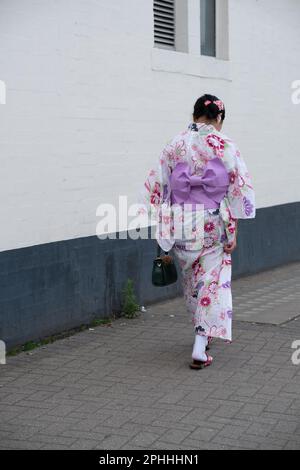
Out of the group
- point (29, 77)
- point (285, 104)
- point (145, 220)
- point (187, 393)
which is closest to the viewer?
point (187, 393)

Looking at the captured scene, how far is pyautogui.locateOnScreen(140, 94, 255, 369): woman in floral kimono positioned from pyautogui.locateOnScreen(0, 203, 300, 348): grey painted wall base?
1169mm

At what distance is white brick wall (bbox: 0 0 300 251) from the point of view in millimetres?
6465

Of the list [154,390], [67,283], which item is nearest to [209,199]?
[154,390]

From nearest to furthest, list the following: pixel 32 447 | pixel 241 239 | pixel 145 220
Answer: pixel 32 447 < pixel 145 220 < pixel 241 239

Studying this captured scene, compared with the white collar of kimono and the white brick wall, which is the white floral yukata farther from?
the white brick wall

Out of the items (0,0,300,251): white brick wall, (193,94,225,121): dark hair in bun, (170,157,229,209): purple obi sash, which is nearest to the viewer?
(170,157,229,209): purple obi sash

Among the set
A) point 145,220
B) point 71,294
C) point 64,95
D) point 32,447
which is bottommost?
point 32,447

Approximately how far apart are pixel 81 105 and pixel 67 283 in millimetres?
1513

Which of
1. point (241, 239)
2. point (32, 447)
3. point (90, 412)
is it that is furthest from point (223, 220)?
point (241, 239)

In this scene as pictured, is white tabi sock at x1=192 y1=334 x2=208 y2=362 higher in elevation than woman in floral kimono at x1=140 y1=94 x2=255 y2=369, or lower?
lower

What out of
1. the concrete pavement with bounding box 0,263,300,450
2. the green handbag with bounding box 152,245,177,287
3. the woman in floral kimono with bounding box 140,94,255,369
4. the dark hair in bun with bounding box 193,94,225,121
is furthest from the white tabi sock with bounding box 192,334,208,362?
the dark hair in bun with bounding box 193,94,225,121

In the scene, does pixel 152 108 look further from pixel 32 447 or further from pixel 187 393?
pixel 32 447

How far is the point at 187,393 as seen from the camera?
5547mm

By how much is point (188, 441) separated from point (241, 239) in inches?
215
